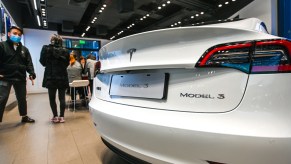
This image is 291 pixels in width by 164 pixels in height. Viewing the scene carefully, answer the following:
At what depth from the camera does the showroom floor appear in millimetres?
1733

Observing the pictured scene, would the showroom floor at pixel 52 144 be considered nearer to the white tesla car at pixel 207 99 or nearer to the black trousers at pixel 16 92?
the black trousers at pixel 16 92

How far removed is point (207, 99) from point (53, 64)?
9.07 feet

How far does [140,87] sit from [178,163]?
0.45 meters

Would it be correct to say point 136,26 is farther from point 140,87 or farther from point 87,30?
point 140,87

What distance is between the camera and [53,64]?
2969 millimetres

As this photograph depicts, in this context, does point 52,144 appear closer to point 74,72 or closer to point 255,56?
point 255,56

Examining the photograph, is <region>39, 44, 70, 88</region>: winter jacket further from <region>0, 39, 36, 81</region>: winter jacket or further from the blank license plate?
the blank license plate

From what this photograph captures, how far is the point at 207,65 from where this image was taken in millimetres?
827

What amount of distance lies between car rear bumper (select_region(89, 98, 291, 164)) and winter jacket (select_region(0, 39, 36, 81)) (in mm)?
2531

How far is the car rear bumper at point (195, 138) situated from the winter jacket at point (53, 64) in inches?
89.0

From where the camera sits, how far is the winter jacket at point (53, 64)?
2.92 meters

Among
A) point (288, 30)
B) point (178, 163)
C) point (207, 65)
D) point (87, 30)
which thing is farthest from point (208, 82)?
point (87, 30)

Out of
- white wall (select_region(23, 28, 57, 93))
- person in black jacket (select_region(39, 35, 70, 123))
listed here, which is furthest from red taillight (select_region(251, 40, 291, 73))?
white wall (select_region(23, 28, 57, 93))

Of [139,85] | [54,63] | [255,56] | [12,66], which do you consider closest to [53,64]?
[54,63]
